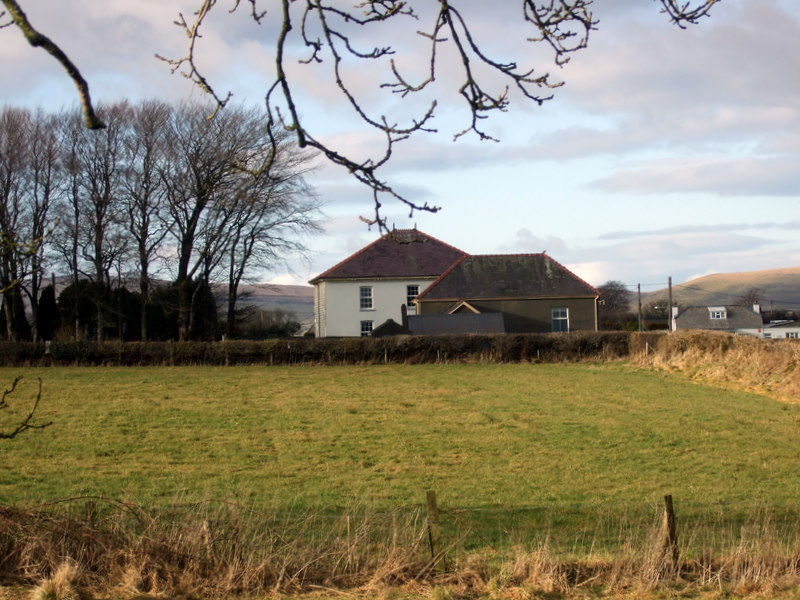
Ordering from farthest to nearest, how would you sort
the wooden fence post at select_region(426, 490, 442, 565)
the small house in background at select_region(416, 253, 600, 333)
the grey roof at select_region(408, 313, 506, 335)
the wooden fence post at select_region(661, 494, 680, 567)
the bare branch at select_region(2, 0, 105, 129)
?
the small house in background at select_region(416, 253, 600, 333), the grey roof at select_region(408, 313, 506, 335), the wooden fence post at select_region(661, 494, 680, 567), the wooden fence post at select_region(426, 490, 442, 565), the bare branch at select_region(2, 0, 105, 129)

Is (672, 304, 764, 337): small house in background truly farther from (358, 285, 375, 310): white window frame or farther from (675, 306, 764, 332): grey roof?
(358, 285, 375, 310): white window frame

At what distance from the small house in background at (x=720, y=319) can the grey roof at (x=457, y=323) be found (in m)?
38.4

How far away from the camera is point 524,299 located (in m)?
51.7

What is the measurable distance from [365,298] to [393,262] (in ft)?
10.1

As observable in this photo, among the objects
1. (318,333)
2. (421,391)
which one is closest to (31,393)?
(421,391)

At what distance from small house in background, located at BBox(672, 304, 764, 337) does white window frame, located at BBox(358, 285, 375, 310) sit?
109 feet

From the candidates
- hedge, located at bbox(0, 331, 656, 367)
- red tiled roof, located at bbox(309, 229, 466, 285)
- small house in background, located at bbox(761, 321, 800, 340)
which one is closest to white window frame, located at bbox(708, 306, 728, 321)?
small house in background, located at bbox(761, 321, 800, 340)

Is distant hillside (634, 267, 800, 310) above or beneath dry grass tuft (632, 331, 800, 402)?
above

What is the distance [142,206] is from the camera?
45562 millimetres

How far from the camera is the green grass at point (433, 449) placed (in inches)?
475

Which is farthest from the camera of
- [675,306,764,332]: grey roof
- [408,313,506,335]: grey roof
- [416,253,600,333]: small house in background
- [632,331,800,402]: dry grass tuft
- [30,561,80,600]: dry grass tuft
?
[675,306,764,332]: grey roof

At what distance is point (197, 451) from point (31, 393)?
11.4 meters

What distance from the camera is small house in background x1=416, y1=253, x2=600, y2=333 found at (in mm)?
51688

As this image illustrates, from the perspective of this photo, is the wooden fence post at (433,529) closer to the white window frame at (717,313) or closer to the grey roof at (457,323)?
the grey roof at (457,323)
